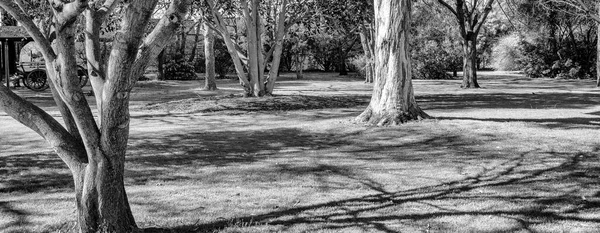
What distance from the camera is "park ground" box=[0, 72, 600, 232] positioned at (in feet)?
19.5

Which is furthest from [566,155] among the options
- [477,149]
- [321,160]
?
[321,160]

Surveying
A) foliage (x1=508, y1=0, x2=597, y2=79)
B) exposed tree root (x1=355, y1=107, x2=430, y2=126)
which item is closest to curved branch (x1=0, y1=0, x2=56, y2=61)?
exposed tree root (x1=355, y1=107, x2=430, y2=126)

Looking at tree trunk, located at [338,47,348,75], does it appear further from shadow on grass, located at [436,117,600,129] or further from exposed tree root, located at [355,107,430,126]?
exposed tree root, located at [355,107,430,126]

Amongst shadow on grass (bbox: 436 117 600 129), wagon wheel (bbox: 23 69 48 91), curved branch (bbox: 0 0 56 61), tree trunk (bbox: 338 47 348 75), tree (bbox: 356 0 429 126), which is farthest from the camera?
tree trunk (bbox: 338 47 348 75)

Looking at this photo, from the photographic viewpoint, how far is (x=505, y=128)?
1145 centimetres

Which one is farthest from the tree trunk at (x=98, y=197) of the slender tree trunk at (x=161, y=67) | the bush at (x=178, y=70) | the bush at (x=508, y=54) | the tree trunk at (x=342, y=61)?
the bush at (x=508, y=54)

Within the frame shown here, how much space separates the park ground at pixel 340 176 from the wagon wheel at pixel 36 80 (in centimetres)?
1258

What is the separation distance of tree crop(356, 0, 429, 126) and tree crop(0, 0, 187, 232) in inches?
310

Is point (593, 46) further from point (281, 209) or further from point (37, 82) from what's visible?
point (281, 209)

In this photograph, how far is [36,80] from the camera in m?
25.8

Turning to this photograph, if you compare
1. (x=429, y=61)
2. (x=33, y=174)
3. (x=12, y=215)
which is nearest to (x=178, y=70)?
(x=429, y=61)

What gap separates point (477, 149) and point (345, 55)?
32517 millimetres

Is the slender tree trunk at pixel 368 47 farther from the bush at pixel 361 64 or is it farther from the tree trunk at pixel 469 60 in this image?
the bush at pixel 361 64

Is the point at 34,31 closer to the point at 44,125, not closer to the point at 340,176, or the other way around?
the point at 44,125
